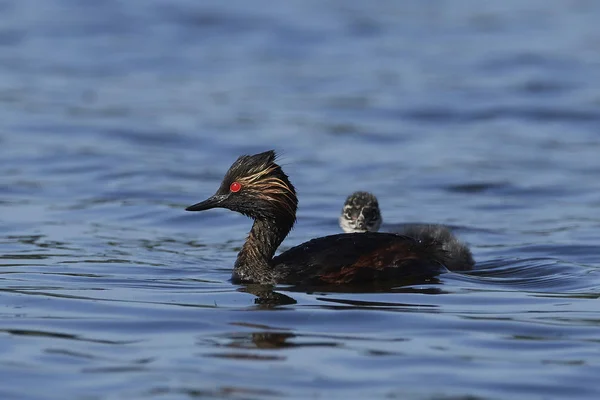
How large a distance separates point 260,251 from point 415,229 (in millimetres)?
1843

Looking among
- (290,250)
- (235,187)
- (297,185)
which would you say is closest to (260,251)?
(290,250)

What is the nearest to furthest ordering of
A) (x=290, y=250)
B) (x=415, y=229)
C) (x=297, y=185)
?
1. (x=290, y=250)
2. (x=415, y=229)
3. (x=297, y=185)

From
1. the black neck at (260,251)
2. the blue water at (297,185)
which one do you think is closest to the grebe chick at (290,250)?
the black neck at (260,251)

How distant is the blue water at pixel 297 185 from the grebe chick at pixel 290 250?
0.28m

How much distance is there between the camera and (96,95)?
22.7 meters

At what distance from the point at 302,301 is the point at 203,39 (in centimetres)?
1845

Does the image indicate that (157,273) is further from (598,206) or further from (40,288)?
(598,206)

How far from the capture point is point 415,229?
12.5 m

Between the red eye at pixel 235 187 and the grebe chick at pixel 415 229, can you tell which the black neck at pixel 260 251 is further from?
the grebe chick at pixel 415 229

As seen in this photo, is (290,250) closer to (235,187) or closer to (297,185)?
(235,187)

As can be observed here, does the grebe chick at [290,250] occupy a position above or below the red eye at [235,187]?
below

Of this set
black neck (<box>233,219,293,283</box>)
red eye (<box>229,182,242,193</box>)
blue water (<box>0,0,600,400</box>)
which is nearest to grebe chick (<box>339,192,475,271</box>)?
blue water (<box>0,0,600,400</box>)

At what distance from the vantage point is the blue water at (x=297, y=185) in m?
8.30

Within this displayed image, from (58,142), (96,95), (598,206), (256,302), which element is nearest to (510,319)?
(256,302)
